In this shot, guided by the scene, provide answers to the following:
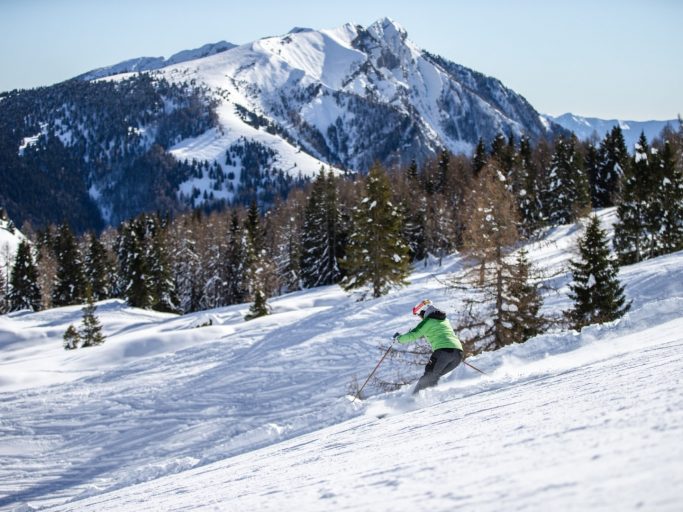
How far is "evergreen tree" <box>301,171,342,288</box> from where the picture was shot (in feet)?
177

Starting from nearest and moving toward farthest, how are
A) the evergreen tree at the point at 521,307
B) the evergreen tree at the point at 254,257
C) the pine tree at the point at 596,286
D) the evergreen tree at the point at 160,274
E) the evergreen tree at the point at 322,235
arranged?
the evergreen tree at the point at 521,307 → the pine tree at the point at 596,286 → the evergreen tree at the point at 254,257 → the evergreen tree at the point at 322,235 → the evergreen tree at the point at 160,274

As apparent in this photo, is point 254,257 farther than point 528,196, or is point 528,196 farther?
point 528,196

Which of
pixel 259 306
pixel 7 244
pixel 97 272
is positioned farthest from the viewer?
pixel 7 244

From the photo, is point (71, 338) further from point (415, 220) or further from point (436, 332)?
point (415, 220)

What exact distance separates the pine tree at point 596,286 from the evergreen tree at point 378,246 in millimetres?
13015

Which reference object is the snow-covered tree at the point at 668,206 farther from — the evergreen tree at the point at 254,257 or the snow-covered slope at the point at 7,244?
the snow-covered slope at the point at 7,244

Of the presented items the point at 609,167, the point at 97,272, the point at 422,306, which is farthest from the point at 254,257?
the point at 609,167

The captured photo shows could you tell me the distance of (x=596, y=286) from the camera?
2003cm

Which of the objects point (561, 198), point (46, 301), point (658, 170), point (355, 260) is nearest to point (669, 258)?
point (658, 170)

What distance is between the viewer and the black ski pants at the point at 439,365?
10.5 meters

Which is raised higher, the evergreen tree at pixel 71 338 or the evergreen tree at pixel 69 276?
the evergreen tree at pixel 69 276

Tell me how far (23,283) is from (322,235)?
4416 cm

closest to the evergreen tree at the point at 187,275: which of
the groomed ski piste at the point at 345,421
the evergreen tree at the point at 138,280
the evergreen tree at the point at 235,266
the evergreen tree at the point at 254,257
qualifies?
the evergreen tree at the point at 235,266

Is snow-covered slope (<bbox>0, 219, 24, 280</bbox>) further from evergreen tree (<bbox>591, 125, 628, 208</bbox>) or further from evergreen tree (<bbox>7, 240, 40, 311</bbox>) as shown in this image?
evergreen tree (<bbox>591, 125, 628, 208</bbox>)
